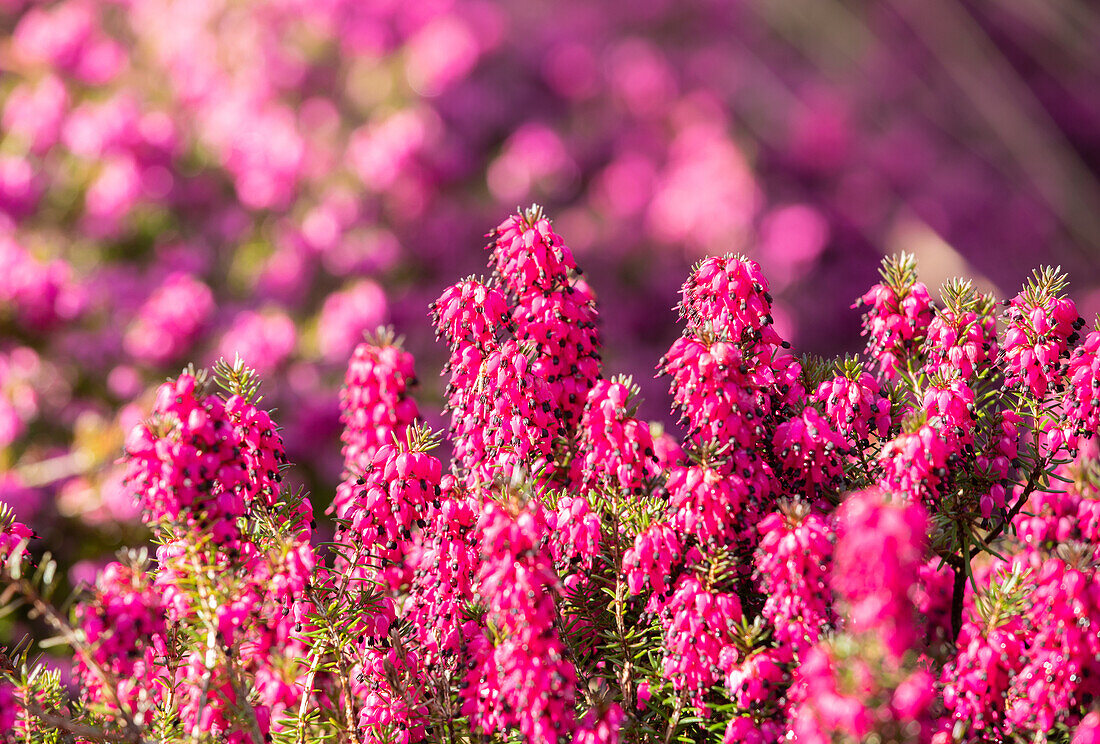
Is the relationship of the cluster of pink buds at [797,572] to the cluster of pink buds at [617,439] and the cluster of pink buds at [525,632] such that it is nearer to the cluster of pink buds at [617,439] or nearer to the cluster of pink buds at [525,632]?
the cluster of pink buds at [617,439]

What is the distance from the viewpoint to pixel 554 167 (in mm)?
8414

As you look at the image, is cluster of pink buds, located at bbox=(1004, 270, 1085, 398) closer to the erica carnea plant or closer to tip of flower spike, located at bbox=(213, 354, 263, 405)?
the erica carnea plant

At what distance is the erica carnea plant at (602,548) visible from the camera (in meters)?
1.69

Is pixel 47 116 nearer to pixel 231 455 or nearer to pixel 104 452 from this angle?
pixel 104 452

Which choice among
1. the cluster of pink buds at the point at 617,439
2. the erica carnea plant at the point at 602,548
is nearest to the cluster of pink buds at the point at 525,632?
the erica carnea plant at the point at 602,548

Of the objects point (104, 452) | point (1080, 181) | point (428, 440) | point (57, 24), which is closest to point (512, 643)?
point (428, 440)

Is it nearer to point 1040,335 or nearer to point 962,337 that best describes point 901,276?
point 962,337

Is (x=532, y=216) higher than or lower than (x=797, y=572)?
higher

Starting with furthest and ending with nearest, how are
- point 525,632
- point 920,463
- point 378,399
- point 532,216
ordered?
point 378,399
point 532,216
point 920,463
point 525,632

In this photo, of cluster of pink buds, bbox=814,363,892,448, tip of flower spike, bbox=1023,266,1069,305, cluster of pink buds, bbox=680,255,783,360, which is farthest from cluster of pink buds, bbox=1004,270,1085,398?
cluster of pink buds, bbox=680,255,783,360

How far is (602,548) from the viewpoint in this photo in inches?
80.0

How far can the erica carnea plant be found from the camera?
5.54 feet

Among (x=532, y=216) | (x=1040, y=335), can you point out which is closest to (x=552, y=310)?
(x=532, y=216)

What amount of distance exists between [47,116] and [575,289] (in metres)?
6.18
